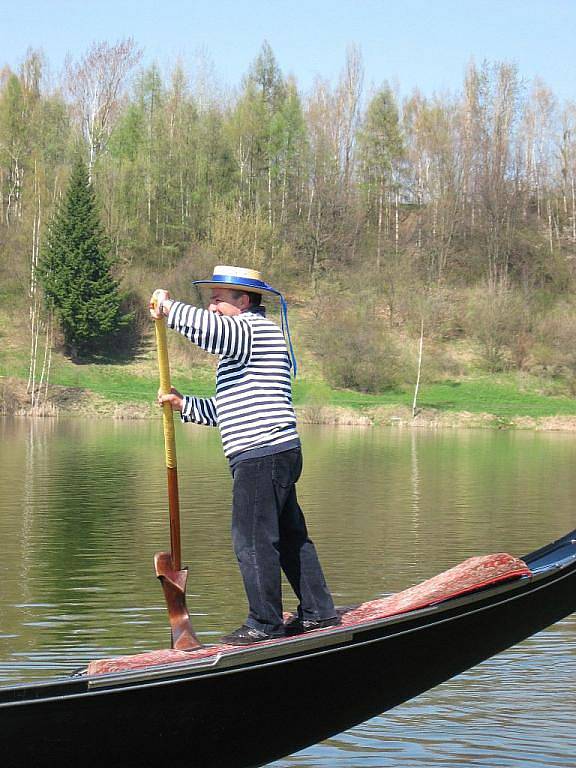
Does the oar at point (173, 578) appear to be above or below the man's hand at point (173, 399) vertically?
below

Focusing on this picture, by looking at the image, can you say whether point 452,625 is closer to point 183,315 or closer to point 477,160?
point 183,315

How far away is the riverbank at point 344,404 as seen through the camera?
4181cm

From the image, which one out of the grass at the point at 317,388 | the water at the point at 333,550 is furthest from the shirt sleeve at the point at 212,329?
the grass at the point at 317,388

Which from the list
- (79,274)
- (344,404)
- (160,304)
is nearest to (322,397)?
(344,404)

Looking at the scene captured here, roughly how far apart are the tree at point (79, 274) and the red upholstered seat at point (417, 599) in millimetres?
43957

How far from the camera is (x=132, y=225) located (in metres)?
58.0

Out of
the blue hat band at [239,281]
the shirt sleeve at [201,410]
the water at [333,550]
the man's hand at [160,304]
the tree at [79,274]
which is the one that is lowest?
the water at [333,550]

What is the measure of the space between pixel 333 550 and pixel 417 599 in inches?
278

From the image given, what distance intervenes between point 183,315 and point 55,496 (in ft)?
41.5

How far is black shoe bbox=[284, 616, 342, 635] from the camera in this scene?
574cm

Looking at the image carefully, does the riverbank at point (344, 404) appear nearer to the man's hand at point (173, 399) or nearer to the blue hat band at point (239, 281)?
the man's hand at point (173, 399)

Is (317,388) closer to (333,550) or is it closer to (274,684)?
(333,550)

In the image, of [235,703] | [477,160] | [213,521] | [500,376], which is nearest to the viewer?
[235,703]

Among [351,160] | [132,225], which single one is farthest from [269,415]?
[351,160]
